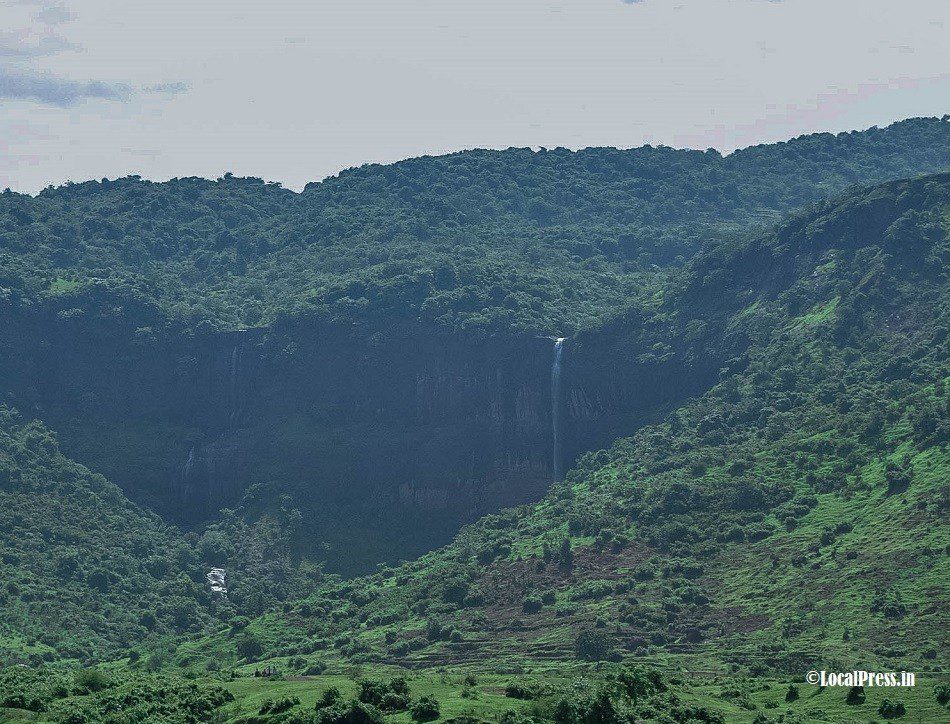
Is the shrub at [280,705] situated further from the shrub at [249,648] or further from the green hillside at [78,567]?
the green hillside at [78,567]

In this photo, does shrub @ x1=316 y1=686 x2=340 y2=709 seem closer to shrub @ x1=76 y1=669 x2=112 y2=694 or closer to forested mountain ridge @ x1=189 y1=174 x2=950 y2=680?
shrub @ x1=76 y1=669 x2=112 y2=694

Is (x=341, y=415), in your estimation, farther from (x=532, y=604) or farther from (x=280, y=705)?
(x=280, y=705)

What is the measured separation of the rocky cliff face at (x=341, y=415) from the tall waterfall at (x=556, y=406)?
0.40 metres

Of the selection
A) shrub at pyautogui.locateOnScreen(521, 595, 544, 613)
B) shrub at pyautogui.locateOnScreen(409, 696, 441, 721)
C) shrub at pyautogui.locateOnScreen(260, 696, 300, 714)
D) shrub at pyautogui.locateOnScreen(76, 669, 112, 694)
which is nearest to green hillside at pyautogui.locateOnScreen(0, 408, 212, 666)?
shrub at pyautogui.locateOnScreen(521, 595, 544, 613)

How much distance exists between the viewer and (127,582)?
149 m

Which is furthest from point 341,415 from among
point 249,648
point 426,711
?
point 426,711

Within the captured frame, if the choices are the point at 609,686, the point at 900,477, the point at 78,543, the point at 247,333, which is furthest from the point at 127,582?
the point at 609,686

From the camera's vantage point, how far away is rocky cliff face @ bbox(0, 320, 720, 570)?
15988cm

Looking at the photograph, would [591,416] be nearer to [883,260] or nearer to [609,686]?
[883,260]

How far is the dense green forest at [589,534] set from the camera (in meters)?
76.4

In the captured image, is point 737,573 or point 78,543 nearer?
point 737,573

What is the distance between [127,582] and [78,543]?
6.89 meters

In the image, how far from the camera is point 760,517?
408 ft

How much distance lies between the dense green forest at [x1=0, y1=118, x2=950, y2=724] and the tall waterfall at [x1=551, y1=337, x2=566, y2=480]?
108 cm
